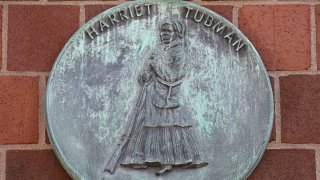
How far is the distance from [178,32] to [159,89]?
7.4 inches

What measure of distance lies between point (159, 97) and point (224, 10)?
1.18 ft

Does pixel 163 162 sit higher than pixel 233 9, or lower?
lower

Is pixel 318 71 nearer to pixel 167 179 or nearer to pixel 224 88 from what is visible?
pixel 224 88

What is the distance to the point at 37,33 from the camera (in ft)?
10.4

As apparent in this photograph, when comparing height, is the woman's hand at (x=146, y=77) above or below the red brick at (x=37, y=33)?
below

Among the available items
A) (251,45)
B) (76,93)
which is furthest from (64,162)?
(251,45)

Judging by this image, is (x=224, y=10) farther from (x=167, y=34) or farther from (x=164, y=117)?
(x=164, y=117)

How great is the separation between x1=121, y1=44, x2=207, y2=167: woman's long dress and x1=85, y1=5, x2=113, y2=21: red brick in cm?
23

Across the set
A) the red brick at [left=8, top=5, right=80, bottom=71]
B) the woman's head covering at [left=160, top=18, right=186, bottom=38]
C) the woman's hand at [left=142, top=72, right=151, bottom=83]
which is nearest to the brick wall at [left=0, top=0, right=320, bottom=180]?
the red brick at [left=8, top=5, right=80, bottom=71]

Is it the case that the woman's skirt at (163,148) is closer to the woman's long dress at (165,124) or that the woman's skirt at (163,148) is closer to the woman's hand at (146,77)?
the woman's long dress at (165,124)

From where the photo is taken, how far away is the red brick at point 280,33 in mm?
3180

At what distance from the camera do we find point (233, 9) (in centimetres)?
320

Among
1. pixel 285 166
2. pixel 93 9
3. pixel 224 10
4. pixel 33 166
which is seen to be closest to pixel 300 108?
pixel 285 166

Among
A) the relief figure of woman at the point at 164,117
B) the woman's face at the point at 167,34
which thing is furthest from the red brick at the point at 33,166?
the woman's face at the point at 167,34
